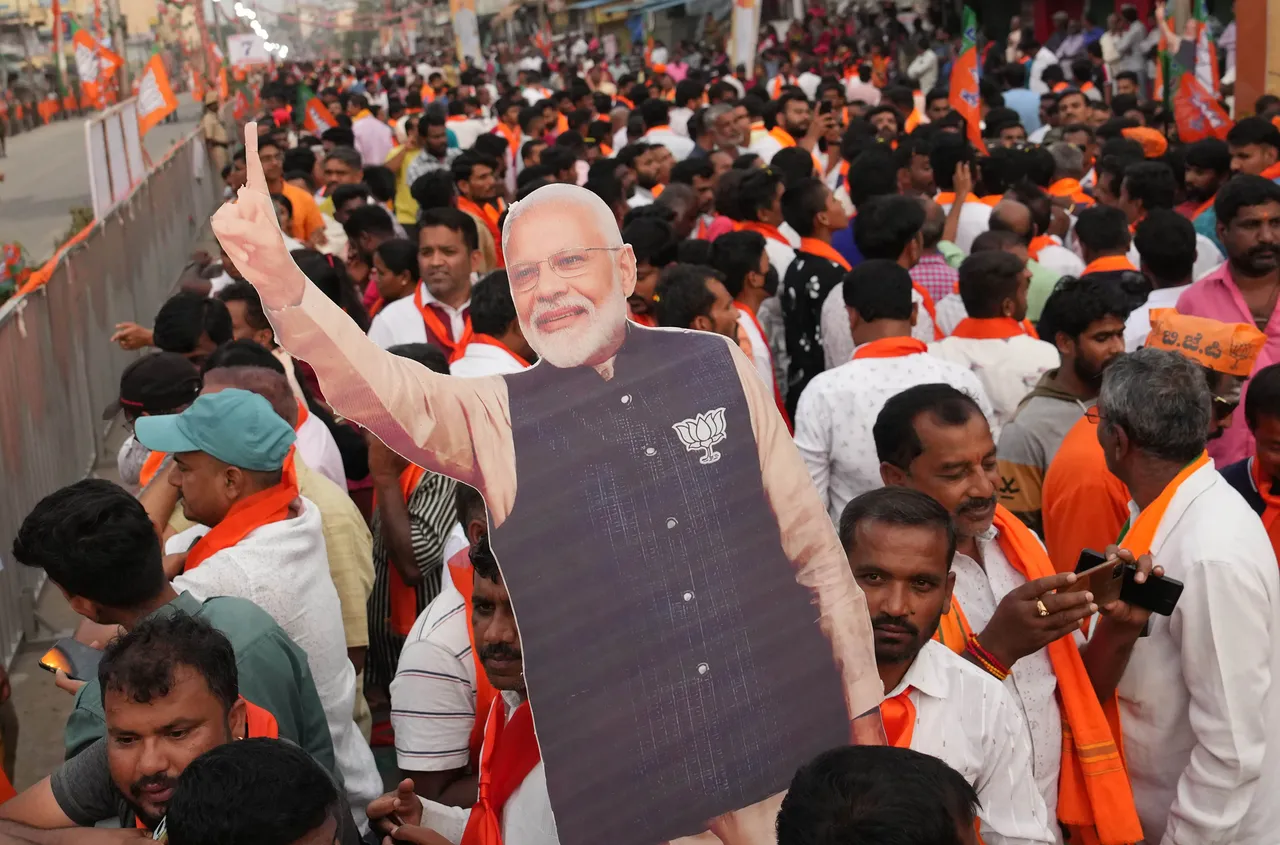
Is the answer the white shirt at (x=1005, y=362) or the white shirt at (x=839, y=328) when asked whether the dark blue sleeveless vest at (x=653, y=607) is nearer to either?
the white shirt at (x=1005, y=362)

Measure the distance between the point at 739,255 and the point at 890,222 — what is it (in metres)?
0.66

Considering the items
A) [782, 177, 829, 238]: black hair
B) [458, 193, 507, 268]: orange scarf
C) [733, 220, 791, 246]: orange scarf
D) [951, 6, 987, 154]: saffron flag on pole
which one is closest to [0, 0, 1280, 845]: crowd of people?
[782, 177, 829, 238]: black hair

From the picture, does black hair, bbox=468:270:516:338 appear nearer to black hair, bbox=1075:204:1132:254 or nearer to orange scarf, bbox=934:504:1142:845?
orange scarf, bbox=934:504:1142:845

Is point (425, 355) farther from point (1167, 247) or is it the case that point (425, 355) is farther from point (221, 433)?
point (1167, 247)

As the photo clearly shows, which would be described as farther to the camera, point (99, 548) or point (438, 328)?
point (438, 328)

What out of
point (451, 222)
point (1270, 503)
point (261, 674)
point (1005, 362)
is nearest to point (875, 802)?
point (261, 674)

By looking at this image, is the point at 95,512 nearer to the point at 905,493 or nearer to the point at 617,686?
the point at 617,686

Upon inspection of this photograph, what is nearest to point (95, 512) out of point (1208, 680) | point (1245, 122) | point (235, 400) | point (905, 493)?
point (235, 400)

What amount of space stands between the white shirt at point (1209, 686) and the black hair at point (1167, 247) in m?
2.43

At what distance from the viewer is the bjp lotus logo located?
2.32 meters

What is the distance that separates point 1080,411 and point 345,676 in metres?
2.16

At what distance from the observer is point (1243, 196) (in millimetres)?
4859

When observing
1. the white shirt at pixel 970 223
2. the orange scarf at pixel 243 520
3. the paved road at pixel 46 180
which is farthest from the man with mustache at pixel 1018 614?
the paved road at pixel 46 180

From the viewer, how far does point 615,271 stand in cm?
236
